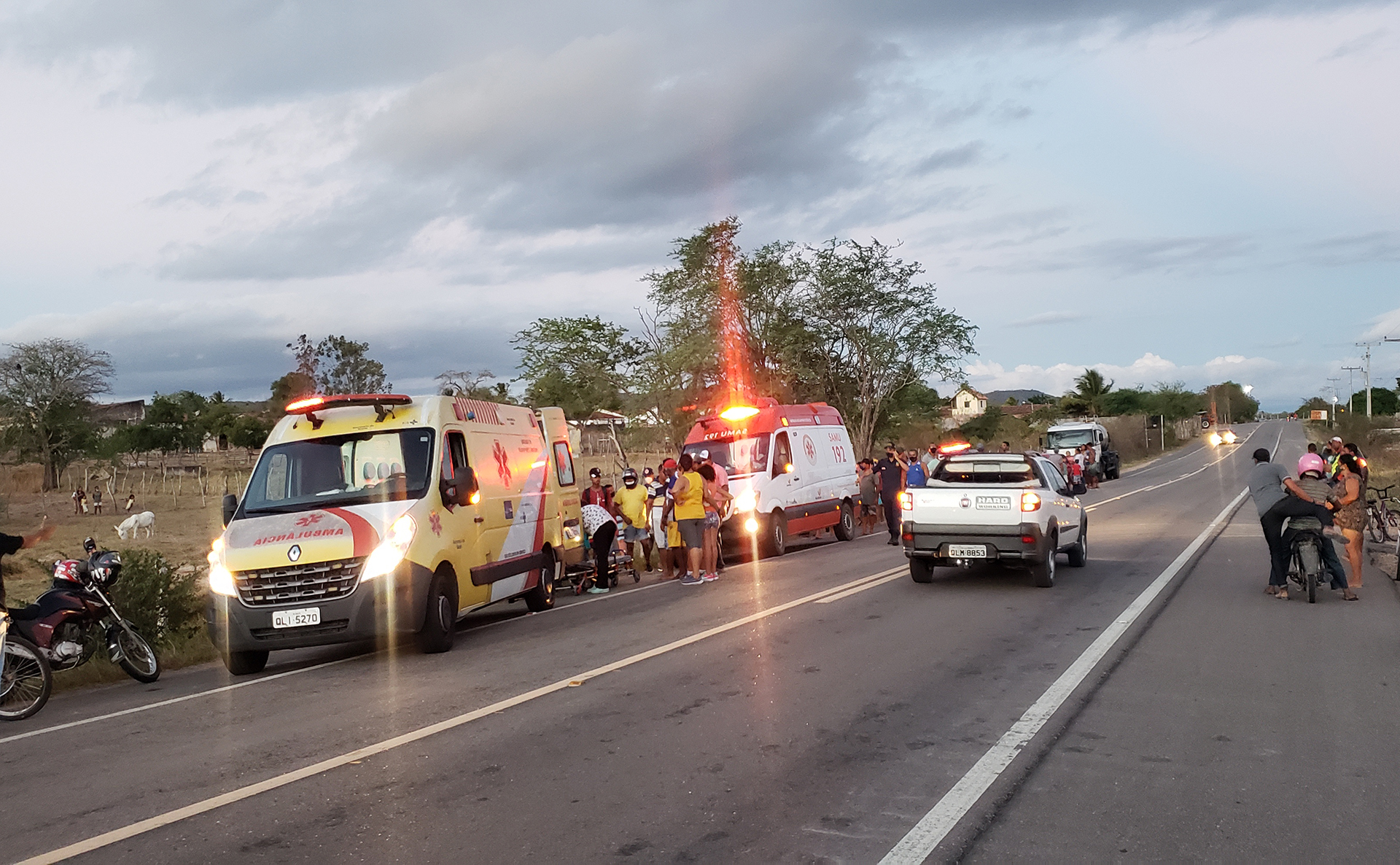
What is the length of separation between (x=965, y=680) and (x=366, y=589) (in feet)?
16.5

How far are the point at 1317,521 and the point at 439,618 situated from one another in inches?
347

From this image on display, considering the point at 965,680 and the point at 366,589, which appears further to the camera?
the point at 366,589

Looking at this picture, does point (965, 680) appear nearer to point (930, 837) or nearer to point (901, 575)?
point (930, 837)

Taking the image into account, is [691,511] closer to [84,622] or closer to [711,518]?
[711,518]

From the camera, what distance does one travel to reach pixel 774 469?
19391 millimetres

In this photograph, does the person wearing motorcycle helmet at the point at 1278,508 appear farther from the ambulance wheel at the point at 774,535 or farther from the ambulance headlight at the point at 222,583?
the ambulance headlight at the point at 222,583

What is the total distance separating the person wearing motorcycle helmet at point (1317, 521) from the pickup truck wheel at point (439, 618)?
8618mm

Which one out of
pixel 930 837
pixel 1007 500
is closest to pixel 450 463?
pixel 1007 500

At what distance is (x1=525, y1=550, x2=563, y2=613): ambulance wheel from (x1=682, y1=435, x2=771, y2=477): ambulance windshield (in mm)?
5905

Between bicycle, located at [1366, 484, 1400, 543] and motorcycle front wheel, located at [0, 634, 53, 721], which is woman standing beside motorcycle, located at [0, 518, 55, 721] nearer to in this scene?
motorcycle front wheel, located at [0, 634, 53, 721]

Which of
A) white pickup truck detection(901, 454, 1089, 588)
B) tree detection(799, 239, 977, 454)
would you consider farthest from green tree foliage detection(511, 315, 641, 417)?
white pickup truck detection(901, 454, 1089, 588)

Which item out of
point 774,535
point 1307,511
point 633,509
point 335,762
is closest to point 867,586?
point 633,509

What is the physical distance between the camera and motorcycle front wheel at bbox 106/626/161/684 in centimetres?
932

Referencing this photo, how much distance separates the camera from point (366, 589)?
9.20m
